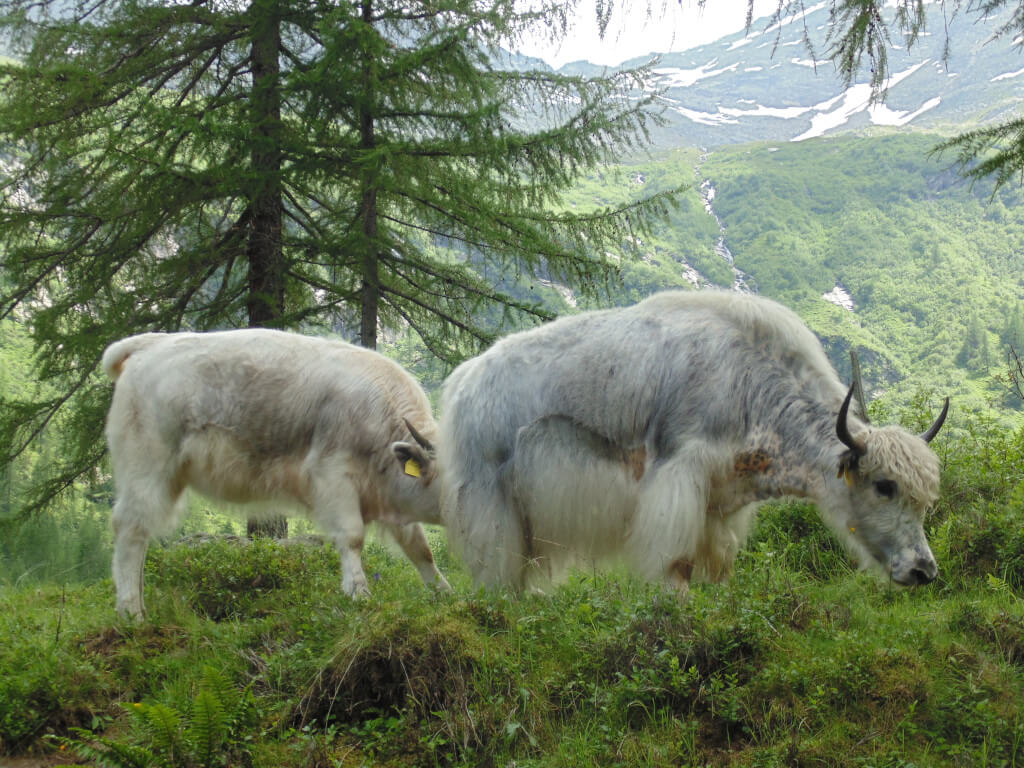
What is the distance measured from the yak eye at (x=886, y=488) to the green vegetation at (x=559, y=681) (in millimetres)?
614

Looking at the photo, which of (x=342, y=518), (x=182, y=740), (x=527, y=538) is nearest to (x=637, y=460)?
(x=527, y=538)

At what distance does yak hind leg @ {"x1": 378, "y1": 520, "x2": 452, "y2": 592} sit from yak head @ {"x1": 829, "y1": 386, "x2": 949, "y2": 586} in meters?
3.44

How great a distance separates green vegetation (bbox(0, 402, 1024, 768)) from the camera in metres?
3.32

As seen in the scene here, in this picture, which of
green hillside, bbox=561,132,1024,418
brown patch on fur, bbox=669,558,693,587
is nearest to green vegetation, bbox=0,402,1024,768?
brown patch on fur, bbox=669,558,693,587

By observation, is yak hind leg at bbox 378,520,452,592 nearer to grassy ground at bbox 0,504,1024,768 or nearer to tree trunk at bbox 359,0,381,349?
grassy ground at bbox 0,504,1024,768

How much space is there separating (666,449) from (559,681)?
1.67 meters

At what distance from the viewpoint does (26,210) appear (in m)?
10.6

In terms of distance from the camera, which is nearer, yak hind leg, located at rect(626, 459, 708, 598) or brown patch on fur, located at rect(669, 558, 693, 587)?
yak hind leg, located at rect(626, 459, 708, 598)

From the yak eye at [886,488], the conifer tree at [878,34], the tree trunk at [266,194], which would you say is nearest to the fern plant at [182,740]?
the yak eye at [886,488]

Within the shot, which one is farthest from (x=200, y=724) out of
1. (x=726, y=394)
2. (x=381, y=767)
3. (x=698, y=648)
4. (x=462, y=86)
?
(x=462, y=86)

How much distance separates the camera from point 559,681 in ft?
12.6

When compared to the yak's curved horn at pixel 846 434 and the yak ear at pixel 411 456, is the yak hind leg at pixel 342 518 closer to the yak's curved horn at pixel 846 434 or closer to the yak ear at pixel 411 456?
the yak ear at pixel 411 456

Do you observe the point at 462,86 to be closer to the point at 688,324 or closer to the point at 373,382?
the point at 373,382

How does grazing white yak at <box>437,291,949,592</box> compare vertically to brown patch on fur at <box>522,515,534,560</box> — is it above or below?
above
